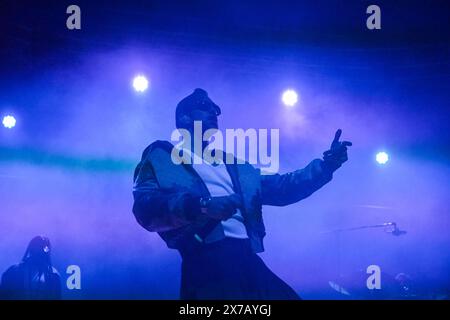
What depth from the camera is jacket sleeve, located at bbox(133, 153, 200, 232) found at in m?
3.27

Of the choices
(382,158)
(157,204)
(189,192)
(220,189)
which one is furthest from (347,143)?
(157,204)

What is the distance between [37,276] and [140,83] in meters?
1.18

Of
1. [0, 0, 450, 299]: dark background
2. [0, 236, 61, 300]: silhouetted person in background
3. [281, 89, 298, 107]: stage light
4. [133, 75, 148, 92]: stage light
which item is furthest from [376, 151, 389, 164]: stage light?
[0, 236, 61, 300]: silhouetted person in background

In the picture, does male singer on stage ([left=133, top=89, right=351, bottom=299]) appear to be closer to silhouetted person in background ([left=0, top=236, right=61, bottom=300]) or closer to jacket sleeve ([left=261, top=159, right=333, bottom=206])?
jacket sleeve ([left=261, top=159, right=333, bottom=206])

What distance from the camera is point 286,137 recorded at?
139 inches

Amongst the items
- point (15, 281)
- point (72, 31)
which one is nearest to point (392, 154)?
point (72, 31)

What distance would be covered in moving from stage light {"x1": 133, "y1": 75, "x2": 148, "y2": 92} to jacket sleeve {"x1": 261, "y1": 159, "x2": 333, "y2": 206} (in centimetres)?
81

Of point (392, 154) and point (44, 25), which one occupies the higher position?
point (44, 25)

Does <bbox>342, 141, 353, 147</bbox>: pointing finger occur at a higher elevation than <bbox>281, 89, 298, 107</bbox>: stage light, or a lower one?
lower

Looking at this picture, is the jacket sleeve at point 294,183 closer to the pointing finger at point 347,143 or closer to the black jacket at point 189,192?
the black jacket at point 189,192

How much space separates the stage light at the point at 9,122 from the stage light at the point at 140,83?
692 millimetres

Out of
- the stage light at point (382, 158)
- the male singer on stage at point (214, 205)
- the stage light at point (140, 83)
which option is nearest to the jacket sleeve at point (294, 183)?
the male singer on stage at point (214, 205)
